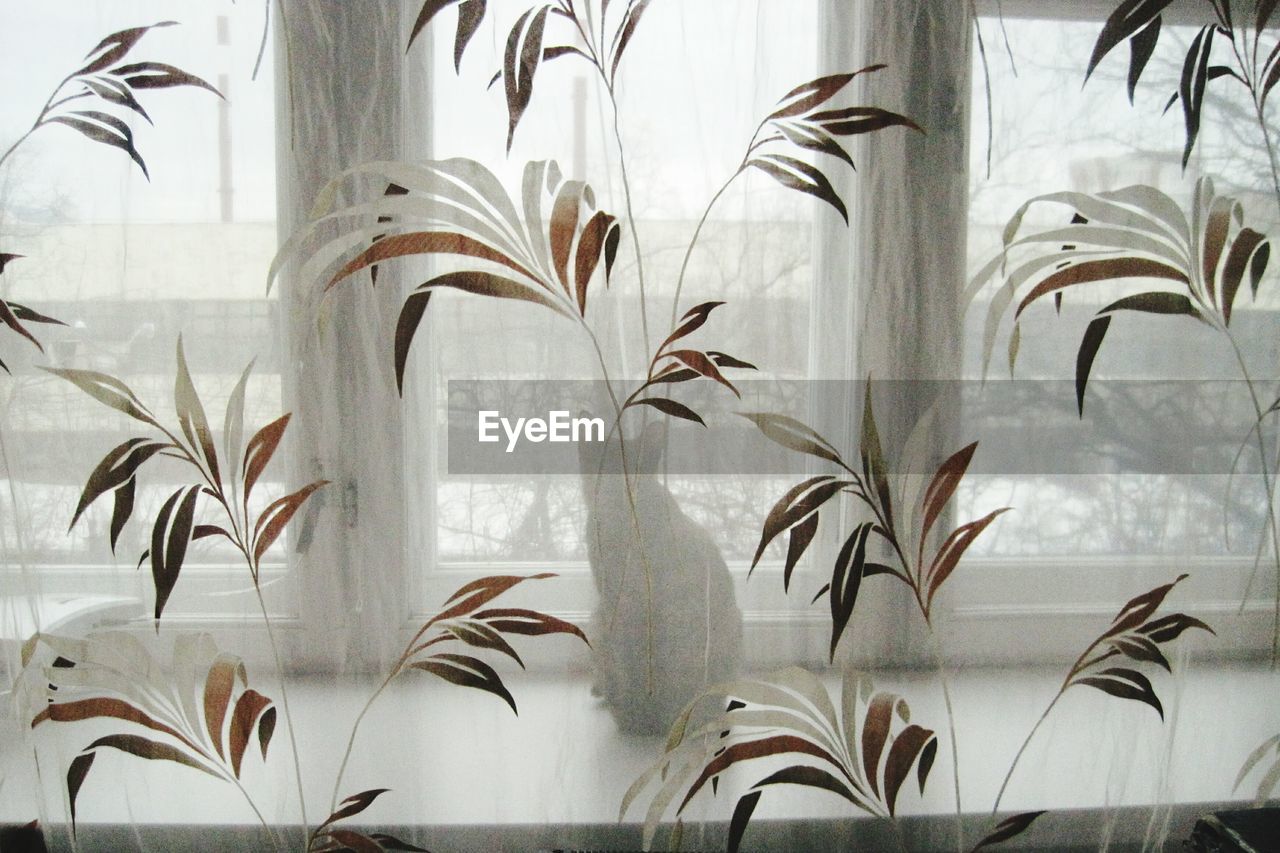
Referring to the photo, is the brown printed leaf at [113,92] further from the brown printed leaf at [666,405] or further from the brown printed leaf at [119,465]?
the brown printed leaf at [666,405]

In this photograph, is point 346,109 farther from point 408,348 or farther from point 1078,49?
point 1078,49

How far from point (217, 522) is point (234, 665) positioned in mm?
146

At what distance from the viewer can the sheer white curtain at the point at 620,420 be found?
0.81 meters

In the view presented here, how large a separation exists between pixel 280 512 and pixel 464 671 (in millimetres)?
241

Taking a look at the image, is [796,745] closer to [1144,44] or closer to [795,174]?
[795,174]

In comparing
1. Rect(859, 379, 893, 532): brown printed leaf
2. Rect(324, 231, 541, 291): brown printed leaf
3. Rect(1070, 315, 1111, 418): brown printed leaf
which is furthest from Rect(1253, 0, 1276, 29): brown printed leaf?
Rect(324, 231, 541, 291): brown printed leaf

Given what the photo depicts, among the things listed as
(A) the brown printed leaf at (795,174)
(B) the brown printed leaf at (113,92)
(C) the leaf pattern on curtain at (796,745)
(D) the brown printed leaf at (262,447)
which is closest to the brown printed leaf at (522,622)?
(C) the leaf pattern on curtain at (796,745)

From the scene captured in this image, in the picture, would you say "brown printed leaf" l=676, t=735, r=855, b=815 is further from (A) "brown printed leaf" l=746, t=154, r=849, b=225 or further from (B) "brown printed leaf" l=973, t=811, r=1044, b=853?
(A) "brown printed leaf" l=746, t=154, r=849, b=225

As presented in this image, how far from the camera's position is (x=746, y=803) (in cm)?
88

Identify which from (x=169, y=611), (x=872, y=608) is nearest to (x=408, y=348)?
(x=169, y=611)

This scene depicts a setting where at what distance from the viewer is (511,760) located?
88 centimetres

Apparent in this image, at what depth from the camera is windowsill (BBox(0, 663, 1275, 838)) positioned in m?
0.87

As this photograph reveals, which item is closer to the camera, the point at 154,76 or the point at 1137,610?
the point at 154,76

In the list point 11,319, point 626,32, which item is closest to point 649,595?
point 626,32
